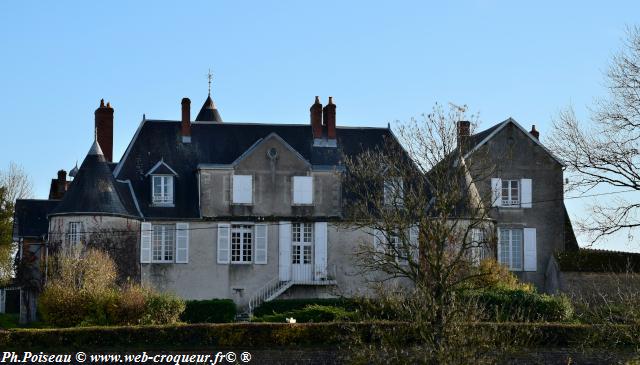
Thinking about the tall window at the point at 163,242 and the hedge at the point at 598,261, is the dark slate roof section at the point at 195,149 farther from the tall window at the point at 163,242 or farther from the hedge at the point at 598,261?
the hedge at the point at 598,261

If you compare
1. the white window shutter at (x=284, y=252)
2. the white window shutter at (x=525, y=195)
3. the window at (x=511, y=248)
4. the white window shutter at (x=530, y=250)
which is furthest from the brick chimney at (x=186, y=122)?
the white window shutter at (x=530, y=250)

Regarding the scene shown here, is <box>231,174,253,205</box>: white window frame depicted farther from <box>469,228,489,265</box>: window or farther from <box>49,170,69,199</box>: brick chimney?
<box>49,170,69,199</box>: brick chimney

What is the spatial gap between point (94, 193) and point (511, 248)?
1569 centimetres

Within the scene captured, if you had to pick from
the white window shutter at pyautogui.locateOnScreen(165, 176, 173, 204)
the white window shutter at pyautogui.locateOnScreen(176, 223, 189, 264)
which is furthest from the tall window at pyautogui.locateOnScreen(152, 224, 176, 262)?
the white window shutter at pyautogui.locateOnScreen(165, 176, 173, 204)

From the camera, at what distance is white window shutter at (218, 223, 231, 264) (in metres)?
41.0

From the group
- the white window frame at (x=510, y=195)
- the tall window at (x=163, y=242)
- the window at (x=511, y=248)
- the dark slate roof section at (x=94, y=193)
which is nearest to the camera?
the dark slate roof section at (x=94, y=193)

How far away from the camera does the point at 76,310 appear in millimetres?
34031

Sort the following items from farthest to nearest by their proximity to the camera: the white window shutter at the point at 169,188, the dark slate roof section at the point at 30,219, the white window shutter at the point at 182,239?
the dark slate roof section at the point at 30,219, the white window shutter at the point at 169,188, the white window shutter at the point at 182,239

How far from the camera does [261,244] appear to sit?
4131 centimetres

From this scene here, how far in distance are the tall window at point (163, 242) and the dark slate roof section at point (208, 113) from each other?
11615mm

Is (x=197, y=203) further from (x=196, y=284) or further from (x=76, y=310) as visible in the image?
(x=76, y=310)

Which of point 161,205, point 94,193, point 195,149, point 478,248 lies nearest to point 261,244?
point 161,205

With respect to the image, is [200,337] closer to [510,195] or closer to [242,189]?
[242,189]

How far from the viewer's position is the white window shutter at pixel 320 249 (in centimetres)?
4122
